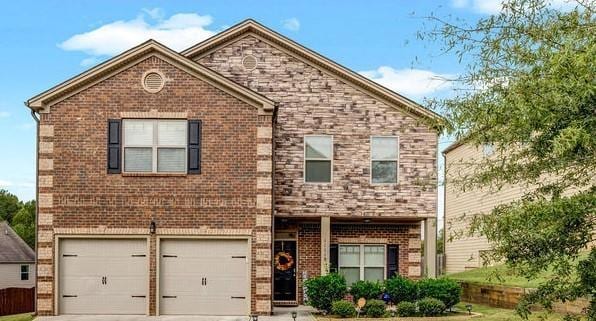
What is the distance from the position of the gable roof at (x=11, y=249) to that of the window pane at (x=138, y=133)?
112 feet

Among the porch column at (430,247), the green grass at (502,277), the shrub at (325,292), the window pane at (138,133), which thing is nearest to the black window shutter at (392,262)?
the porch column at (430,247)

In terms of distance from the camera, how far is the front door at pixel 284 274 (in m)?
24.2

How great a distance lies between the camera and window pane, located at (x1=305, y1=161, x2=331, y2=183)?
23656mm

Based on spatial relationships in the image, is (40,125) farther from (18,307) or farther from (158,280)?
(18,307)


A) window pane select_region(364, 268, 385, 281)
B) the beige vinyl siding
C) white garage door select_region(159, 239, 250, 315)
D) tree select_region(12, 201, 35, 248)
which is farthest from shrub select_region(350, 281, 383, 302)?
tree select_region(12, 201, 35, 248)

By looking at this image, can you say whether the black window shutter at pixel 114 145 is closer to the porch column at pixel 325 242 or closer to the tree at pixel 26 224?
the porch column at pixel 325 242

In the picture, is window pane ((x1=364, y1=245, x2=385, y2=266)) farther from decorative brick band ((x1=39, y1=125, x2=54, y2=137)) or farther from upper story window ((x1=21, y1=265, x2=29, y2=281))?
upper story window ((x1=21, y1=265, x2=29, y2=281))

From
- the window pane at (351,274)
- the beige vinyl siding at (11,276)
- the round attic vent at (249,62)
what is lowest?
the beige vinyl siding at (11,276)

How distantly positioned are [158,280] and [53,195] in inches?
142

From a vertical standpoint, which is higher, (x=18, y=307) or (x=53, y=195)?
(x=53, y=195)

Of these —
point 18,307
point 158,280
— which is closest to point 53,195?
point 158,280

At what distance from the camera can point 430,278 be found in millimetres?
22688

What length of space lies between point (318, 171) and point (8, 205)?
60.1 metres

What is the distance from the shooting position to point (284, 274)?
24281mm
